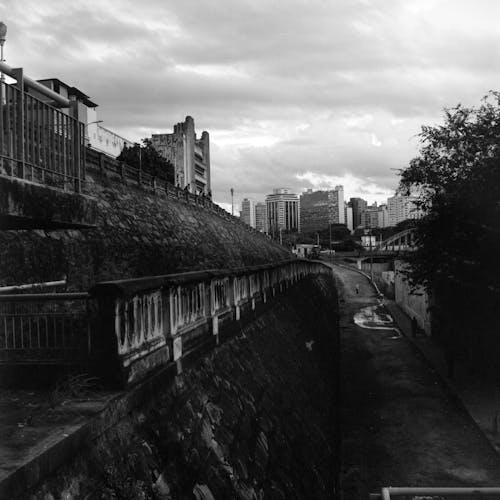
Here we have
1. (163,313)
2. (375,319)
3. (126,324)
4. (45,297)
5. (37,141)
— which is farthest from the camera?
(375,319)

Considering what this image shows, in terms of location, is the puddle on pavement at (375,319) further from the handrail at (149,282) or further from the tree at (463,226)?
the handrail at (149,282)

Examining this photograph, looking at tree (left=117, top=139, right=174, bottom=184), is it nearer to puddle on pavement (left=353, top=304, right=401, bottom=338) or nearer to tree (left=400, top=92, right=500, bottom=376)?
puddle on pavement (left=353, top=304, right=401, bottom=338)

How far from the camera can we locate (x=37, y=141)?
426cm

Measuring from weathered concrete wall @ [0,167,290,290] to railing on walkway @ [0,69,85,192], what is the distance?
133 centimetres

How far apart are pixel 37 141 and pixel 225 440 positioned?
3879mm

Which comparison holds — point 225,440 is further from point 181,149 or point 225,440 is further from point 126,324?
point 181,149

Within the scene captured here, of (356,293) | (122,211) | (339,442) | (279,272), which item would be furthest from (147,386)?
(356,293)

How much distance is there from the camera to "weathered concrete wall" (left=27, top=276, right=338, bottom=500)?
3900 mm

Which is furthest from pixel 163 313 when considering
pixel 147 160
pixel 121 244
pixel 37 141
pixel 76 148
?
pixel 147 160

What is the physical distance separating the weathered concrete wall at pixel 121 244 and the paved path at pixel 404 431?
8405mm

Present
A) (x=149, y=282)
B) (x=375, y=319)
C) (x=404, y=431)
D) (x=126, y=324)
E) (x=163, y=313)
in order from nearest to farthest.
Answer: (x=126, y=324), (x=149, y=282), (x=163, y=313), (x=404, y=431), (x=375, y=319)

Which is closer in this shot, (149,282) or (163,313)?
(149,282)

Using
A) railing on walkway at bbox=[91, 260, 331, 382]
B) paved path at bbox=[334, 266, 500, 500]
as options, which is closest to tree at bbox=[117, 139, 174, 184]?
paved path at bbox=[334, 266, 500, 500]

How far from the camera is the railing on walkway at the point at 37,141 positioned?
3965 mm
